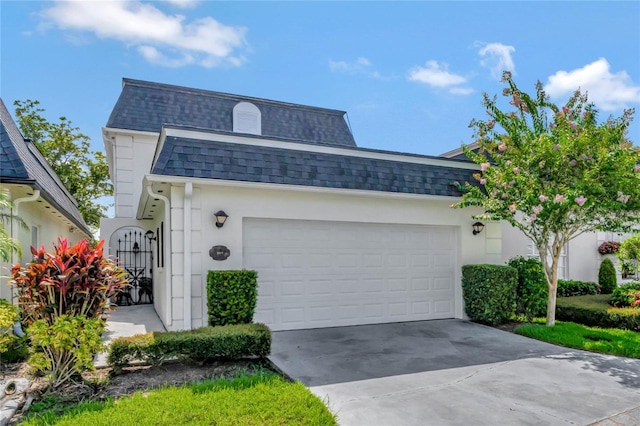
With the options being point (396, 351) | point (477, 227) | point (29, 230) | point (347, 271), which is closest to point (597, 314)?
point (477, 227)

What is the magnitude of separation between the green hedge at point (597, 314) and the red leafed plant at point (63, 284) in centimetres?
929

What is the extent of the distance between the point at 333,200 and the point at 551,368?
A: 15.1ft

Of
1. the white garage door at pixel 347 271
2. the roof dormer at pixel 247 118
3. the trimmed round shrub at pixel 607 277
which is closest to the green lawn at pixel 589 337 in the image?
the white garage door at pixel 347 271

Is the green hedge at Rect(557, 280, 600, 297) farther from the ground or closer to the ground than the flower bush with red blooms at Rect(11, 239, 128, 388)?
closer to the ground

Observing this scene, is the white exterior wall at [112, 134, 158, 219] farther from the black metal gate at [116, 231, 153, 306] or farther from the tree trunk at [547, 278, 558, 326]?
the tree trunk at [547, 278, 558, 326]

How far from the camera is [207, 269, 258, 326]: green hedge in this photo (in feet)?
21.1

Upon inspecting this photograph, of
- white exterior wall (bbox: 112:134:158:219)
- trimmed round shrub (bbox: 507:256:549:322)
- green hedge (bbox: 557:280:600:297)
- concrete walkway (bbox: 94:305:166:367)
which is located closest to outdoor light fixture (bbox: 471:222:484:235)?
trimmed round shrub (bbox: 507:256:549:322)

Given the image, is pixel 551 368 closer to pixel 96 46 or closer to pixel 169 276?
pixel 169 276

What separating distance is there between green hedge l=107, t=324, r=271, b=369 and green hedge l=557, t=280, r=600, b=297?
942 cm

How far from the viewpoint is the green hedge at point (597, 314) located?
307 inches

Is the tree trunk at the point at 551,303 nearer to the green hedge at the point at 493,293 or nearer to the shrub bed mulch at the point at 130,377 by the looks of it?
the green hedge at the point at 493,293

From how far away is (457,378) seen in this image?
489 centimetres

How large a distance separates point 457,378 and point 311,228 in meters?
4.02

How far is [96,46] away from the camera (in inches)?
390
